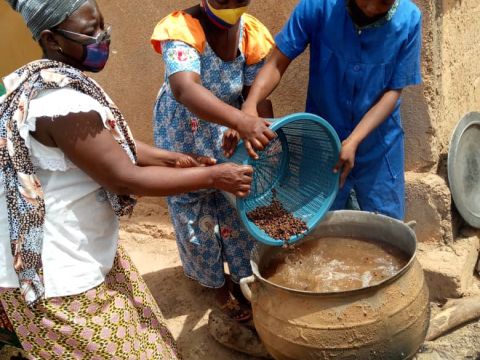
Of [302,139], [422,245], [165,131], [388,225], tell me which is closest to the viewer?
[388,225]

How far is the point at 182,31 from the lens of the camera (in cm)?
278

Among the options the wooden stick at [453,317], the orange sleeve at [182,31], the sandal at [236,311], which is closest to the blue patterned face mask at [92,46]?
the orange sleeve at [182,31]

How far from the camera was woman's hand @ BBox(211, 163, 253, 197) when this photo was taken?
7.49ft

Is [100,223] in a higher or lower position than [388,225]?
higher

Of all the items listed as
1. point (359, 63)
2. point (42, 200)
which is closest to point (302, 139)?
point (359, 63)

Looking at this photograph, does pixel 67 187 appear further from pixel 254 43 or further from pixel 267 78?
pixel 254 43

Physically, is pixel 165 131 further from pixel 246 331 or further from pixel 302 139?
pixel 246 331

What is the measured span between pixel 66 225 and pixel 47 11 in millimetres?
763

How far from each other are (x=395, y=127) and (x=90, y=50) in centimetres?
157

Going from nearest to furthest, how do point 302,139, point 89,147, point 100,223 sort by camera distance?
point 89,147, point 100,223, point 302,139

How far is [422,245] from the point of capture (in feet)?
11.8

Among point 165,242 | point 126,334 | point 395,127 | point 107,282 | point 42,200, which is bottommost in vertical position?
point 165,242

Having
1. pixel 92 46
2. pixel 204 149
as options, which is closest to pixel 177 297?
pixel 204 149

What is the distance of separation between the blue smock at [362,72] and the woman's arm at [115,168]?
0.81 meters
